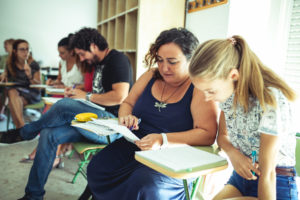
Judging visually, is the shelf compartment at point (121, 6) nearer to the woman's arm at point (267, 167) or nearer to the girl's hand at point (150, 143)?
the girl's hand at point (150, 143)

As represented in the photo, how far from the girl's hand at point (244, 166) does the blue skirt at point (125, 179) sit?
264 mm

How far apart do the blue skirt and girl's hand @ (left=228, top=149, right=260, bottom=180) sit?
0.26 m

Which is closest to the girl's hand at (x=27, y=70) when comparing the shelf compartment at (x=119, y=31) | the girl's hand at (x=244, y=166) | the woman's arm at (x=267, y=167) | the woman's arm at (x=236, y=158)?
the shelf compartment at (x=119, y=31)

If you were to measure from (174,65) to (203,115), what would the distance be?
1.17 ft

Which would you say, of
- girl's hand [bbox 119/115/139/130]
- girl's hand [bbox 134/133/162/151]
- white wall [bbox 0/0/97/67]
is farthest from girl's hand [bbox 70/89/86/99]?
white wall [bbox 0/0/97/67]

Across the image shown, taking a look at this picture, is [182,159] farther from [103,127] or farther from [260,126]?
[103,127]

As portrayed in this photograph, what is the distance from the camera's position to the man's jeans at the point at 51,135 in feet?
5.67

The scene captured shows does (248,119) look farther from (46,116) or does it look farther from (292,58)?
(46,116)

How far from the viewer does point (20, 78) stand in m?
3.98

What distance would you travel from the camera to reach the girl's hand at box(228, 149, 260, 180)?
95 centimetres

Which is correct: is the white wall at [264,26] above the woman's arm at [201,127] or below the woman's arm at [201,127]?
above

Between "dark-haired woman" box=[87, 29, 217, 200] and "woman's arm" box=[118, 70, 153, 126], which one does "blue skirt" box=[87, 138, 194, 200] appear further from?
"woman's arm" box=[118, 70, 153, 126]

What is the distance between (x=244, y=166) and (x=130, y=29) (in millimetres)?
2458

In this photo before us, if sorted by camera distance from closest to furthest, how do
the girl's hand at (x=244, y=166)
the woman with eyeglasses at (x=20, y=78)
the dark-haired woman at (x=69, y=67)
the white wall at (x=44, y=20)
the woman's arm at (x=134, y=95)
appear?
1. the girl's hand at (x=244, y=166)
2. the woman's arm at (x=134, y=95)
3. the dark-haired woman at (x=69, y=67)
4. the woman with eyeglasses at (x=20, y=78)
5. the white wall at (x=44, y=20)
